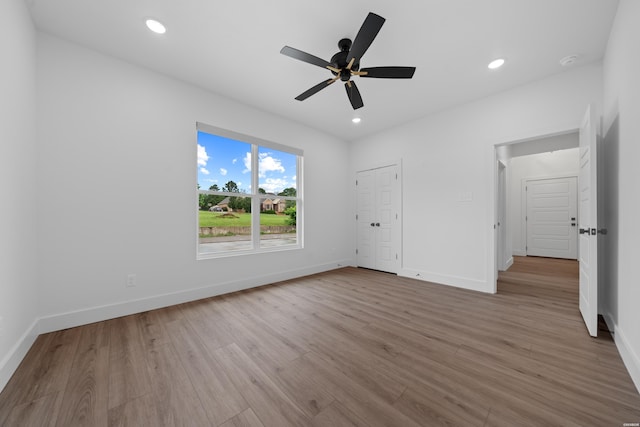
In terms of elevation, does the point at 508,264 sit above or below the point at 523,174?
below

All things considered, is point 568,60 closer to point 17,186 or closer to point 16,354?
point 17,186

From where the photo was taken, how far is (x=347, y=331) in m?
2.22

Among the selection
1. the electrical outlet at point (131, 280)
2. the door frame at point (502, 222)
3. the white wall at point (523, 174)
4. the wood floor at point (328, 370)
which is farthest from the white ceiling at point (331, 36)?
the white wall at point (523, 174)

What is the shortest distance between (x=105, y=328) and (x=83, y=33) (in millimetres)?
2882

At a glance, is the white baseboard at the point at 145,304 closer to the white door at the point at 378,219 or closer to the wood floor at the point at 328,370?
the wood floor at the point at 328,370

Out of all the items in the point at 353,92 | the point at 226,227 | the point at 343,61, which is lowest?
the point at 226,227

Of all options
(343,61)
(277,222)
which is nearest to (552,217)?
(277,222)

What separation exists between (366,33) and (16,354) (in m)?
3.52

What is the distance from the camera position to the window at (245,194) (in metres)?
3.38

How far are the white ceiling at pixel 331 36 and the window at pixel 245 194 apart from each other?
0.86 m

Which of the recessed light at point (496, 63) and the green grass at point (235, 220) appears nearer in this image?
the recessed light at point (496, 63)

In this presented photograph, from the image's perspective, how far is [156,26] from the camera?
2176 millimetres

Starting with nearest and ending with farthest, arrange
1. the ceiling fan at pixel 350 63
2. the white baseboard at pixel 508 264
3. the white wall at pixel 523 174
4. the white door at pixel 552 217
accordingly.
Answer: the ceiling fan at pixel 350 63 → the white baseboard at pixel 508 264 → the white door at pixel 552 217 → the white wall at pixel 523 174

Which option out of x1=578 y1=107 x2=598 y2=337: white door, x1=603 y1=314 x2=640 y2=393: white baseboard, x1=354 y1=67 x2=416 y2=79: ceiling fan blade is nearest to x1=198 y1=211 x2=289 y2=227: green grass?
x1=354 y1=67 x2=416 y2=79: ceiling fan blade
